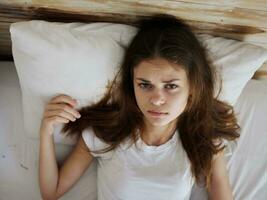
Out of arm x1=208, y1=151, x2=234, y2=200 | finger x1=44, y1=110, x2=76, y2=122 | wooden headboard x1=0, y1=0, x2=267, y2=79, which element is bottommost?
arm x1=208, y1=151, x2=234, y2=200

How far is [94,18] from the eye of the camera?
41.4 inches

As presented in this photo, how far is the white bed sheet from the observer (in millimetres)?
1138

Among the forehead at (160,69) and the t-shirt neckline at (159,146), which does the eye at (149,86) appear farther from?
the t-shirt neckline at (159,146)

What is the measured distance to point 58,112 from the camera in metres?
1.01

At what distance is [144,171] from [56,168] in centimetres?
25

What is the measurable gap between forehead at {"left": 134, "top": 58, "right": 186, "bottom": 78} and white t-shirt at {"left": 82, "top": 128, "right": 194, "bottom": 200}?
0.78ft

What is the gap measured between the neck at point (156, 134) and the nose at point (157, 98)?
168 mm

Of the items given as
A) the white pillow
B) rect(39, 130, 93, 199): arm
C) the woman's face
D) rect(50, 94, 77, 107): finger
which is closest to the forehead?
the woman's face

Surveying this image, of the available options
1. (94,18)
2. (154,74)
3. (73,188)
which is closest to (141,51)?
(154,74)

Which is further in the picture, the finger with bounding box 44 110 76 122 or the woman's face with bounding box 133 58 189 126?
the finger with bounding box 44 110 76 122

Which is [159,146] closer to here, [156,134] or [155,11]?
[156,134]

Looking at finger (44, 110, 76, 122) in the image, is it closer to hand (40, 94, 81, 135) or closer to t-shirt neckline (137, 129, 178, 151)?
hand (40, 94, 81, 135)

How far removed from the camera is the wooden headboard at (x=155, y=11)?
0.97 m

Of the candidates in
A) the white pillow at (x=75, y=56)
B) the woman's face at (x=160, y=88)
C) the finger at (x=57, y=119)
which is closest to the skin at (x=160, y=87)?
the woman's face at (x=160, y=88)
